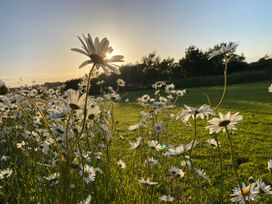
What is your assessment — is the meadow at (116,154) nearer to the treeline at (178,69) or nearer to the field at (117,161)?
the field at (117,161)

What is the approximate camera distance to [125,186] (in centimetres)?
374

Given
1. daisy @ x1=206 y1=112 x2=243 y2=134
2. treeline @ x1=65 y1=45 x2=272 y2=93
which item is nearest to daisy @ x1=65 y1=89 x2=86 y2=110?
daisy @ x1=206 y1=112 x2=243 y2=134

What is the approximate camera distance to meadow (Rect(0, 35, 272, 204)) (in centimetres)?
200

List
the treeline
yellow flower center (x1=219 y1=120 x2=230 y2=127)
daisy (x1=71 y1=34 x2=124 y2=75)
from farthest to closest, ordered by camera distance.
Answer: the treeline, yellow flower center (x1=219 y1=120 x2=230 y2=127), daisy (x1=71 y1=34 x2=124 y2=75)

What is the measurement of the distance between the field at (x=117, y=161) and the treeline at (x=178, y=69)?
958 inches

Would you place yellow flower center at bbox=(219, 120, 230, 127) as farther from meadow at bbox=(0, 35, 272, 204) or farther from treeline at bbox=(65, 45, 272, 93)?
treeline at bbox=(65, 45, 272, 93)

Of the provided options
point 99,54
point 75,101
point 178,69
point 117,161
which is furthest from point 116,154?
point 178,69

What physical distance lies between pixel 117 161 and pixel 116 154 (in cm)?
67

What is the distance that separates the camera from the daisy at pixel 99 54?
162 centimetres

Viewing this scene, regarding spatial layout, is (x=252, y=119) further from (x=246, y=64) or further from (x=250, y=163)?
(x=246, y=64)

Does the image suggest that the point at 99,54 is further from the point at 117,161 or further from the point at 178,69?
the point at 178,69

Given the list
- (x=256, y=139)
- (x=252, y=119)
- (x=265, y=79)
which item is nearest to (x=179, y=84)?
(x=265, y=79)

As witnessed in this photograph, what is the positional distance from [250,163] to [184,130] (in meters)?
4.17

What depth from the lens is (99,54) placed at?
64.9 inches
